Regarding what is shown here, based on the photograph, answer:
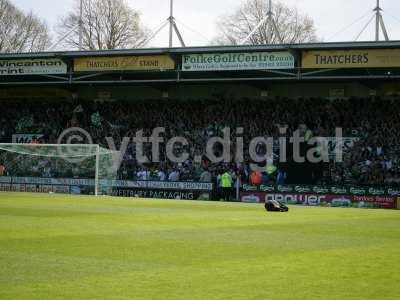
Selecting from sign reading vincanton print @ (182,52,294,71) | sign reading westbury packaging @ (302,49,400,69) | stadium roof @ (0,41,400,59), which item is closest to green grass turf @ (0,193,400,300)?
stadium roof @ (0,41,400,59)

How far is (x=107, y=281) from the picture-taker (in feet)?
27.3

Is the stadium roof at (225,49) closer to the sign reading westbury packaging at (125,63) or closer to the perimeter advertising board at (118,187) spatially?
the sign reading westbury packaging at (125,63)

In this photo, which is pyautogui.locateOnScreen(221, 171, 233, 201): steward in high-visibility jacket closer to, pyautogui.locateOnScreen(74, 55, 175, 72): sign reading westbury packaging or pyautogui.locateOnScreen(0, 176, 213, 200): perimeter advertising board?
pyautogui.locateOnScreen(0, 176, 213, 200): perimeter advertising board

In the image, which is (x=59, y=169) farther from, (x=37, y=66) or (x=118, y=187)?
(x=37, y=66)

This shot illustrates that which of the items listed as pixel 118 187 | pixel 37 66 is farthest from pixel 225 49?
pixel 37 66

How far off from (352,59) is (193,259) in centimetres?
2518

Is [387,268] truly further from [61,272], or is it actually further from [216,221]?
[216,221]

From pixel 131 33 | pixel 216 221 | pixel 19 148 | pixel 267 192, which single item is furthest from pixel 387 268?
pixel 131 33

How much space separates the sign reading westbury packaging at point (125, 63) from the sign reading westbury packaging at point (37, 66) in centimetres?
115

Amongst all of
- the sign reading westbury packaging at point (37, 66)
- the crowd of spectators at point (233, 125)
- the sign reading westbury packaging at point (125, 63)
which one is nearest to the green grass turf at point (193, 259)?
the crowd of spectators at point (233, 125)

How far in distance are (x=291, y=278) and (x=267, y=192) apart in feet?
84.9

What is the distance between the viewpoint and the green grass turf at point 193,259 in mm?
7902

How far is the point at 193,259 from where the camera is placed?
1041 cm

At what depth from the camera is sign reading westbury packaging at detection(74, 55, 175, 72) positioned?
123 ft
